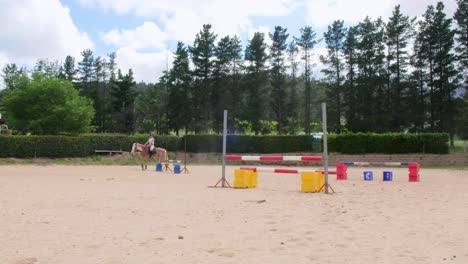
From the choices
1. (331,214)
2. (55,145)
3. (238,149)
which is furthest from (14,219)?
(238,149)

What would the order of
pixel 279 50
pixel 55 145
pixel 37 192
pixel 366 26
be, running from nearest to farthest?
1. pixel 37 192
2. pixel 55 145
3. pixel 366 26
4. pixel 279 50

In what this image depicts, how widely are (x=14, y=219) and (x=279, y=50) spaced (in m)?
52.1

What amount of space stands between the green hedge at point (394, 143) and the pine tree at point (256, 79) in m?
20.6

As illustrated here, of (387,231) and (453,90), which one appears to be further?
(453,90)

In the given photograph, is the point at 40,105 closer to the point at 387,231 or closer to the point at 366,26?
the point at 366,26

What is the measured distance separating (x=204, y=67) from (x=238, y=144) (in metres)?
20.0

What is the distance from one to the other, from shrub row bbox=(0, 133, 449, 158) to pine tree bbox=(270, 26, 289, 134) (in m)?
16.9

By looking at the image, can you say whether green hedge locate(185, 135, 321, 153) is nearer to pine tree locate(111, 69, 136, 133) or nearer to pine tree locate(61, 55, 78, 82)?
pine tree locate(111, 69, 136, 133)

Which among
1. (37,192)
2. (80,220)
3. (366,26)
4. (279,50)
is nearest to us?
(80,220)

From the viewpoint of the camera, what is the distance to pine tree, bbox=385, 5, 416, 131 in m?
51.1

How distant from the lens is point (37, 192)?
44.1ft

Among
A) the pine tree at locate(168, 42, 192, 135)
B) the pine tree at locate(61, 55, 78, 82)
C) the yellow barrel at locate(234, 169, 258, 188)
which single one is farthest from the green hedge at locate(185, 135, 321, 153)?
the pine tree at locate(61, 55, 78, 82)

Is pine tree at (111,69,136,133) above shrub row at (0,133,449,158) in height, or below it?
above

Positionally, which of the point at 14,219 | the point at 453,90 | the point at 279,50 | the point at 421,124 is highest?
the point at 279,50
